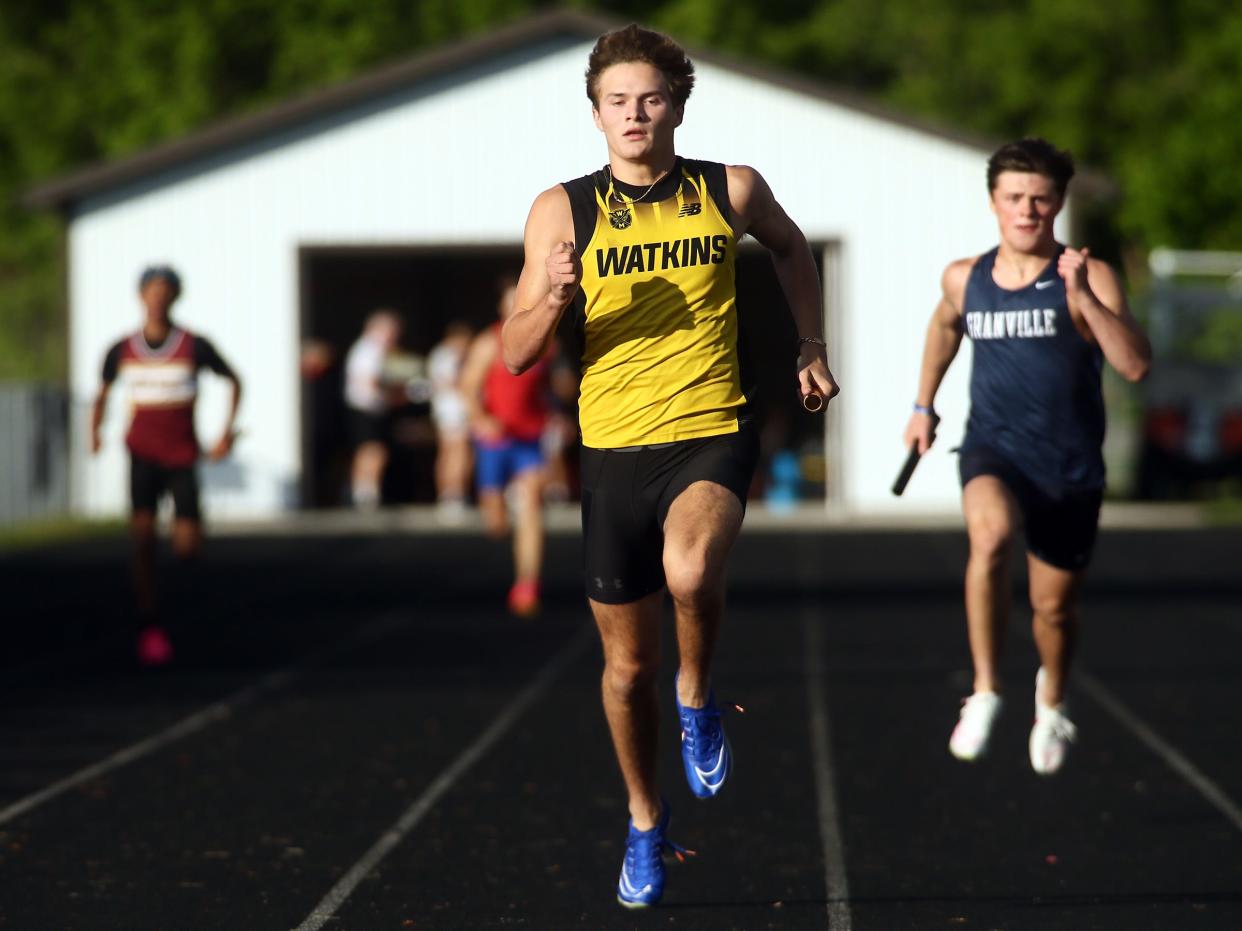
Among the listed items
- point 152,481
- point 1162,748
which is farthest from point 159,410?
point 1162,748

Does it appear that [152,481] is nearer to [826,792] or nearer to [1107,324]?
[826,792]

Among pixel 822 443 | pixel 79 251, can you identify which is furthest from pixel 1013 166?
pixel 822 443

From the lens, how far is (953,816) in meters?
8.08

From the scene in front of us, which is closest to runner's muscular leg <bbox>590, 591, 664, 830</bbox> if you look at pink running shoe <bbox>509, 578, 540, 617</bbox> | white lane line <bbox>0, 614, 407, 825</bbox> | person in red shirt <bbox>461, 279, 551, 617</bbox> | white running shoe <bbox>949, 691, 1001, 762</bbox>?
white running shoe <bbox>949, 691, 1001, 762</bbox>

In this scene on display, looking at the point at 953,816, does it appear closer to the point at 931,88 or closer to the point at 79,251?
the point at 79,251

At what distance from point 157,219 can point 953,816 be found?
21.6 meters

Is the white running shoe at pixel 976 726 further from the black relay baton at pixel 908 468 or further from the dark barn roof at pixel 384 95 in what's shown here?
the dark barn roof at pixel 384 95

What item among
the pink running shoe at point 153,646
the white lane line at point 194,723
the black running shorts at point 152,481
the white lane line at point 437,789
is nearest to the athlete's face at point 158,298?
the black running shorts at point 152,481

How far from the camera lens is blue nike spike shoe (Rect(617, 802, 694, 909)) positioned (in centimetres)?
A: 624

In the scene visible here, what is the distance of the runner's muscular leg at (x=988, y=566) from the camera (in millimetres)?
7453

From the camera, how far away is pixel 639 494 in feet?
20.2

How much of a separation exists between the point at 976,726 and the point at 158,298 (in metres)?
6.12

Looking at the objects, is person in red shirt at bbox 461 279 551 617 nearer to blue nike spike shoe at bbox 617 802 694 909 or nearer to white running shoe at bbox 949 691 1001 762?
white running shoe at bbox 949 691 1001 762

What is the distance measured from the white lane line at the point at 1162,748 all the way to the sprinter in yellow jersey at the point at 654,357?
260 cm
